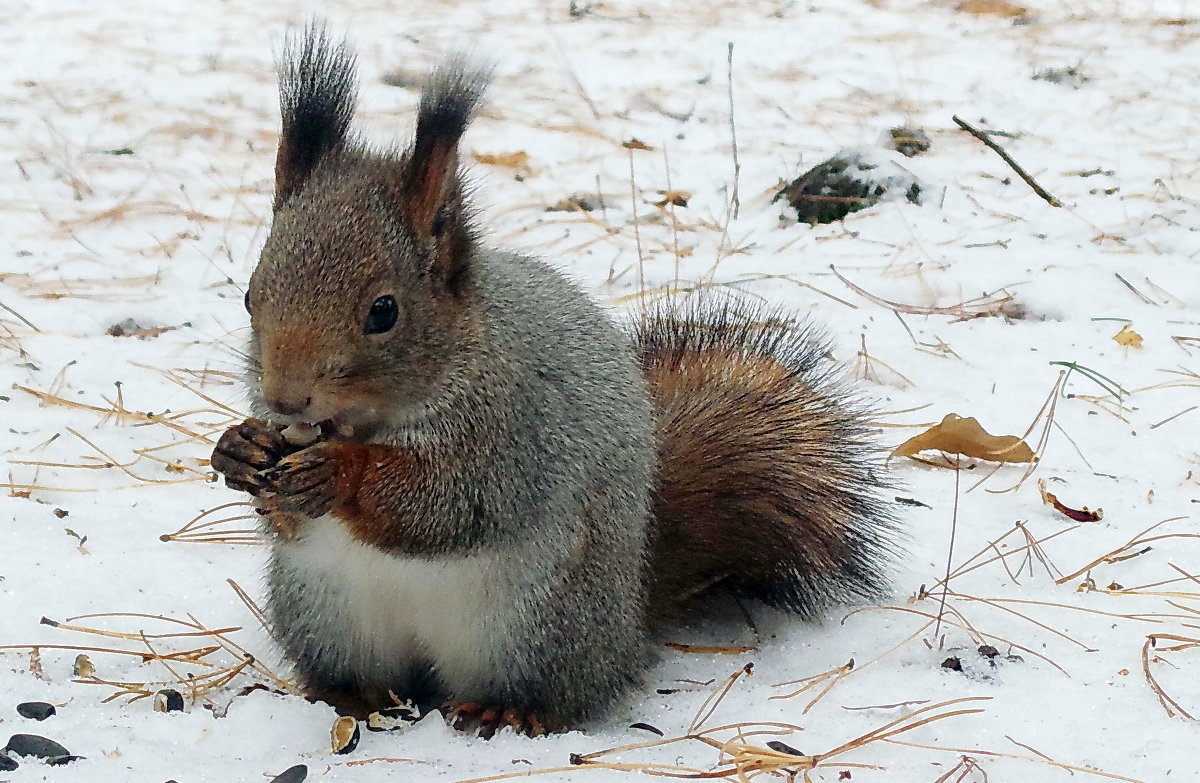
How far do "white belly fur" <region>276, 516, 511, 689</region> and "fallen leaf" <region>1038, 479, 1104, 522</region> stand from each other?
1.01 meters

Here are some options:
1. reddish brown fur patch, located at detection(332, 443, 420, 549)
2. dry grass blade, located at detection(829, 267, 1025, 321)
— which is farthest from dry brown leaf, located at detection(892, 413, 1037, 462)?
reddish brown fur patch, located at detection(332, 443, 420, 549)

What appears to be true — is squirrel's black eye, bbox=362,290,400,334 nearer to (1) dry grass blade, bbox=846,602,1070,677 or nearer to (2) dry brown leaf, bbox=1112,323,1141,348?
(1) dry grass blade, bbox=846,602,1070,677

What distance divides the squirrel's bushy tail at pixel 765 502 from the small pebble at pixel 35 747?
775 millimetres

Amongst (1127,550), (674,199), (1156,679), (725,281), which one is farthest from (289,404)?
(674,199)

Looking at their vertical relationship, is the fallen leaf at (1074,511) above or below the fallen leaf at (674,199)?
below

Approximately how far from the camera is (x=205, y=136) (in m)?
4.20

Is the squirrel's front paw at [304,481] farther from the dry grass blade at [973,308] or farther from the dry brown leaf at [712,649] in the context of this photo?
the dry grass blade at [973,308]

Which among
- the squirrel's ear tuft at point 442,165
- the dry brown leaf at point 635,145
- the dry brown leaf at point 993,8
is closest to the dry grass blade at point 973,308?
the dry brown leaf at point 635,145

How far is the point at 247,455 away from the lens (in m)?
1.37

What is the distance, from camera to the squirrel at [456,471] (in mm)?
1355

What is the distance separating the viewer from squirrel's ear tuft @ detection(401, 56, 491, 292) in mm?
1394

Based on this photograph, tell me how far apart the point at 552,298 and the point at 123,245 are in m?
2.05

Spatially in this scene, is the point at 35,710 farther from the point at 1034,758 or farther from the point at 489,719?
the point at 1034,758

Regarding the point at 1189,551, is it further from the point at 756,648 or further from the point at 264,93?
the point at 264,93
